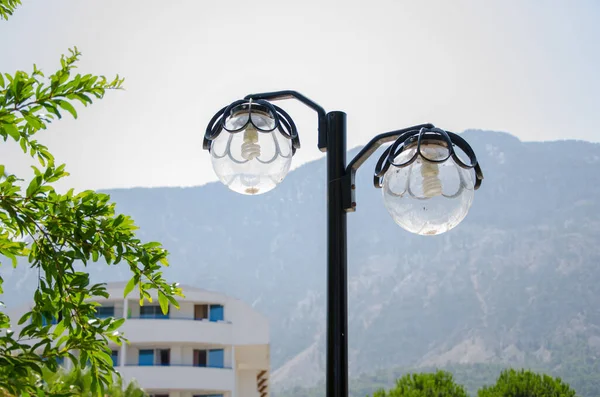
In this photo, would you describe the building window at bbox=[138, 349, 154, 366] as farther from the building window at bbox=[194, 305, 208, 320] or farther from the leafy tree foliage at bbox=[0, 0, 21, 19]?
the leafy tree foliage at bbox=[0, 0, 21, 19]

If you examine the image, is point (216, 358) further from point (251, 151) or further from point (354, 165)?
point (354, 165)

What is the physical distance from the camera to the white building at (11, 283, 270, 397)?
40.6 m

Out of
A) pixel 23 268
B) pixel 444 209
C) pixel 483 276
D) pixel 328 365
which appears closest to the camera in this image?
pixel 328 365

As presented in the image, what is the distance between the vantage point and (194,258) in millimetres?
199000

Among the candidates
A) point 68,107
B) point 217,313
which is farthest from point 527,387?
point 68,107

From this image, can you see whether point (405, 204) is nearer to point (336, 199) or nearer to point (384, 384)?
point (336, 199)

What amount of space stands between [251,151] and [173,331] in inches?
1484

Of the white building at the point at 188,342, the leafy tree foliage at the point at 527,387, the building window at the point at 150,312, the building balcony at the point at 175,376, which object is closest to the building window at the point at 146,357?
the white building at the point at 188,342

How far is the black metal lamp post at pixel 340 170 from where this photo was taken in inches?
141

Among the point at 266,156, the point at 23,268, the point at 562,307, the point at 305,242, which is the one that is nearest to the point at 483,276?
the point at 562,307

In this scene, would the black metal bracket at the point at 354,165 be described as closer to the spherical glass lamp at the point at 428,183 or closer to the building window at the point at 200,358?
the spherical glass lamp at the point at 428,183

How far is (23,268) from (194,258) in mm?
40533

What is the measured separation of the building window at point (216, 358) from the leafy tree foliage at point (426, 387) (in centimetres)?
922

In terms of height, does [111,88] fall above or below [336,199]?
above
